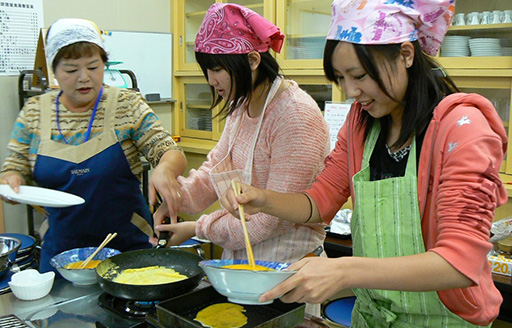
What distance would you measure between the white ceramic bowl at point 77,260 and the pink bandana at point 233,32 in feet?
2.52

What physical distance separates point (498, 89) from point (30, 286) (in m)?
2.59

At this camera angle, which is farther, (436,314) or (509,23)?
(509,23)

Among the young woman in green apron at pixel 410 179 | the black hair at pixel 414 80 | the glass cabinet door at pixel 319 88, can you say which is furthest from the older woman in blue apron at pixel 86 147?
the glass cabinet door at pixel 319 88

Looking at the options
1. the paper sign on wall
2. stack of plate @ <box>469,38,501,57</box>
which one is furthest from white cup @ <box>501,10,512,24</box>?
the paper sign on wall

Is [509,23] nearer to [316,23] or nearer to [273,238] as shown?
[316,23]

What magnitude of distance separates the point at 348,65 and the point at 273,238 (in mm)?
709

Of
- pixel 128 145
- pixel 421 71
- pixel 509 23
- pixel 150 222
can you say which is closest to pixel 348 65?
pixel 421 71

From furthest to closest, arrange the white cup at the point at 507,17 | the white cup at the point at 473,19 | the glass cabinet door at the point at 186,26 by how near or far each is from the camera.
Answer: the glass cabinet door at the point at 186,26, the white cup at the point at 473,19, the white cup at the point at 507,17

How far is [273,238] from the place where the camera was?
1631 millimetres

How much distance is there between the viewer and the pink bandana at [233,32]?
152 centimetres

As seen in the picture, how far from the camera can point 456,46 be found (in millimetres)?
2824

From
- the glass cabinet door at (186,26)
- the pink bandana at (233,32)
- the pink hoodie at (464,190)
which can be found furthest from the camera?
the glass cabinet door at (186,26)

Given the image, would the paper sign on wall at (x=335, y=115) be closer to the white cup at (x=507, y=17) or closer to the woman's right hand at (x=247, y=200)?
the white cup at (x=507, y=17)

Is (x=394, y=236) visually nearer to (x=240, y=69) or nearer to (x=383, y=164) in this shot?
(x=383, y=164)
